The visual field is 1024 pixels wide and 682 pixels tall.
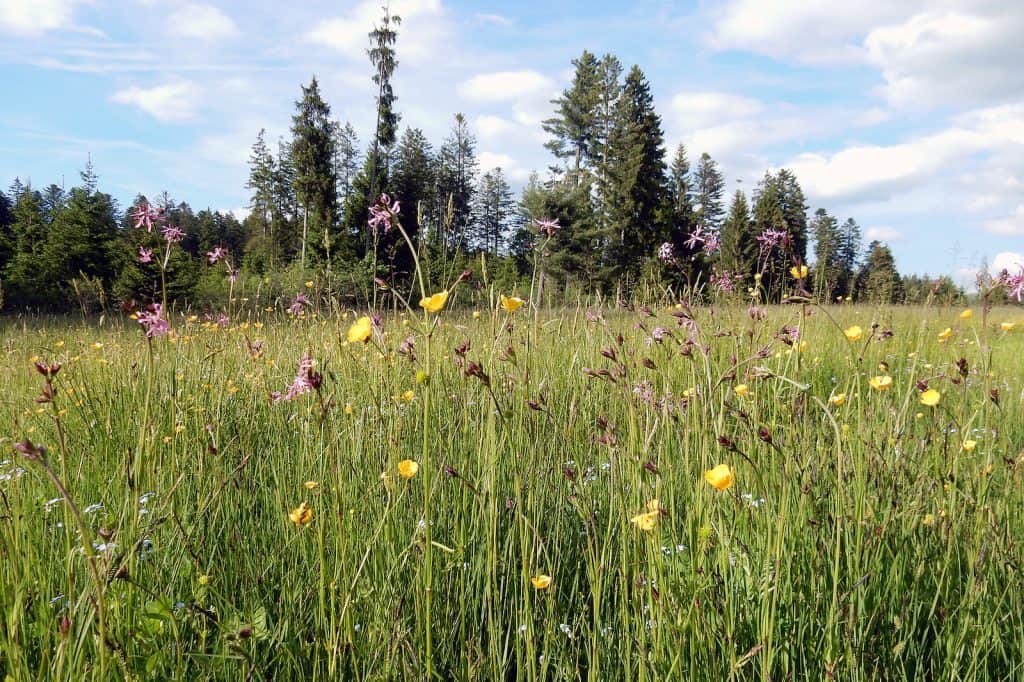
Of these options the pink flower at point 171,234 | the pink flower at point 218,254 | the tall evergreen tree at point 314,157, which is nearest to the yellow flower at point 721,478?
the pink flower at point 171,234

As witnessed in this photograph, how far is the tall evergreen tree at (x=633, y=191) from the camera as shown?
25.1 metres

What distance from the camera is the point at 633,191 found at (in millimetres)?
25250

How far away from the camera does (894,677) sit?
1001 mm

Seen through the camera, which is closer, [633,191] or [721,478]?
[721,478]

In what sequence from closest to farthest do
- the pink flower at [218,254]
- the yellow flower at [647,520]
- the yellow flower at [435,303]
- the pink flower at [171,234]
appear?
the yellow flower at [647,520] → the yellow flower at [435,303] → the pink flower at [171,234] → the pink flower at [218,254]

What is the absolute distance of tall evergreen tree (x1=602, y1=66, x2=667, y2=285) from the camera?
25125 mm

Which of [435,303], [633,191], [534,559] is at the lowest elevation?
[534,559]

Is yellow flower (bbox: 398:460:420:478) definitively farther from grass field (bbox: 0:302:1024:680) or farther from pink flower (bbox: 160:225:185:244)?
pink flower (bbox: 160:225:185:244)

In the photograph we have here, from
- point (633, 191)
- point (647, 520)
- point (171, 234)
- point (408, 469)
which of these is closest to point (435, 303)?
point (408, 469)

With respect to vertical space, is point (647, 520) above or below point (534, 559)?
above

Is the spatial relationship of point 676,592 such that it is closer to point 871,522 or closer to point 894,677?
point 894,677

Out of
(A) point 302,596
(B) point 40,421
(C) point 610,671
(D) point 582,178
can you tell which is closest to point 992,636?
(C) point 610,671

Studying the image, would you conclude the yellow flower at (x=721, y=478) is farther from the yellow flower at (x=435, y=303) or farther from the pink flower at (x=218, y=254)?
the pink flower at (x=218, y=254)

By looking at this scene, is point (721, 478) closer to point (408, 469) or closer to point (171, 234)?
point (408, 469)
